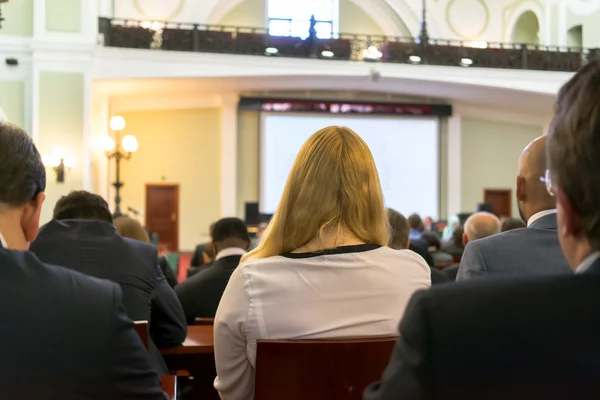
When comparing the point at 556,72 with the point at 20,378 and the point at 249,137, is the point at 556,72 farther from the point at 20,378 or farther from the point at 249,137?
the point at 20,378

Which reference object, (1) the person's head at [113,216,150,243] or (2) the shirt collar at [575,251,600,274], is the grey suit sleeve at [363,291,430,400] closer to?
(2) the shirt collar at [575,251,600,274]

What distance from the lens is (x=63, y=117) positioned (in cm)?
1115

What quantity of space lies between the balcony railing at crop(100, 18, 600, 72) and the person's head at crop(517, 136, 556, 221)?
10.4 m

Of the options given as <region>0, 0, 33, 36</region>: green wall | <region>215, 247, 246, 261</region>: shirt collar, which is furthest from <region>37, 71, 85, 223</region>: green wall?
<region>215, 247, 246, 261</region>: shirt collar

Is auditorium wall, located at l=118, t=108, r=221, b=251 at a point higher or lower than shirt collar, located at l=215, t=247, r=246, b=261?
higher

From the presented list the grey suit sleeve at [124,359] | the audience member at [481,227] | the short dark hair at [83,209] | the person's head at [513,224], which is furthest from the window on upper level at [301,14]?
the grey suit sleeve at [124,359]

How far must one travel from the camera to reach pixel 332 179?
1.70m

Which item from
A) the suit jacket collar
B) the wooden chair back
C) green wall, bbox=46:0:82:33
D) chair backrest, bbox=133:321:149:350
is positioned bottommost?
the wooden chair back

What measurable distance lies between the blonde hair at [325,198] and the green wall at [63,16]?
10722 mm

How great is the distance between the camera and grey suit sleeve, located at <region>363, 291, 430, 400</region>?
2.61 feet

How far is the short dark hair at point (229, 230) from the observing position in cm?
351

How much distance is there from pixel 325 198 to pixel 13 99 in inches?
448

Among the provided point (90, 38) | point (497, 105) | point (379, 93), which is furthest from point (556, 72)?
point (90, 38)

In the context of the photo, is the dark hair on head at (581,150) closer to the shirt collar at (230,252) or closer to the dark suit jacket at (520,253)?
the dark suit jacket at (520,253)
